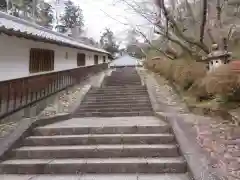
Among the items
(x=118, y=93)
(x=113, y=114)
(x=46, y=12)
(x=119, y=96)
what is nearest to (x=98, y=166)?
(x=113, y=114)

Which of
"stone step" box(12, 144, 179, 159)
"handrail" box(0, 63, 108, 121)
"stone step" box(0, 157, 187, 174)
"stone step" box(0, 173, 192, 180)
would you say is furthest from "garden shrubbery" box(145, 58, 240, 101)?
"handrail" box(0, 63, 108, 121)

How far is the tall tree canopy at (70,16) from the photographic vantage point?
59031 millimetres

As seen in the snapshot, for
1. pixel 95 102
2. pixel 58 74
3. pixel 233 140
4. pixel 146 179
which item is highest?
pixel 58 74

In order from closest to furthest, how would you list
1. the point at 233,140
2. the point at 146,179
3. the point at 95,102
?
the point at 146,179, the point at 233,140, the point at 95,102

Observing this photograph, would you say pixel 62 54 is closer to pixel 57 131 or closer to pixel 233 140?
pixel 57 131

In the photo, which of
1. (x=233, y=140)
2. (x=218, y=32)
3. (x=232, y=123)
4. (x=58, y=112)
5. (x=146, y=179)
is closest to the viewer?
(x=146, y=179)

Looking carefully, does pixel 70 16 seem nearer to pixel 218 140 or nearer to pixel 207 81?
pixel 207 81

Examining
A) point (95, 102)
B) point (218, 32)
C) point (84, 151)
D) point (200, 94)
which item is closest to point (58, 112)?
point (95, 102)

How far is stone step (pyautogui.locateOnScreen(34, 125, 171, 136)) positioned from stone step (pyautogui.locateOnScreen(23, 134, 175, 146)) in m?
0.36

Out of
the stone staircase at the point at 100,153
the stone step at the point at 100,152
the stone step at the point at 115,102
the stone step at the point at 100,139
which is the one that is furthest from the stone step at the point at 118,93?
the stone step at the point at 100,152

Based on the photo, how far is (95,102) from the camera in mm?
10797

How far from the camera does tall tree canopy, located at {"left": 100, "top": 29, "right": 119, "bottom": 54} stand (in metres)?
60.2

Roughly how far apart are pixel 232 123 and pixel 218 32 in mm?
8095

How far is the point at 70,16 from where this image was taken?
195 ft
